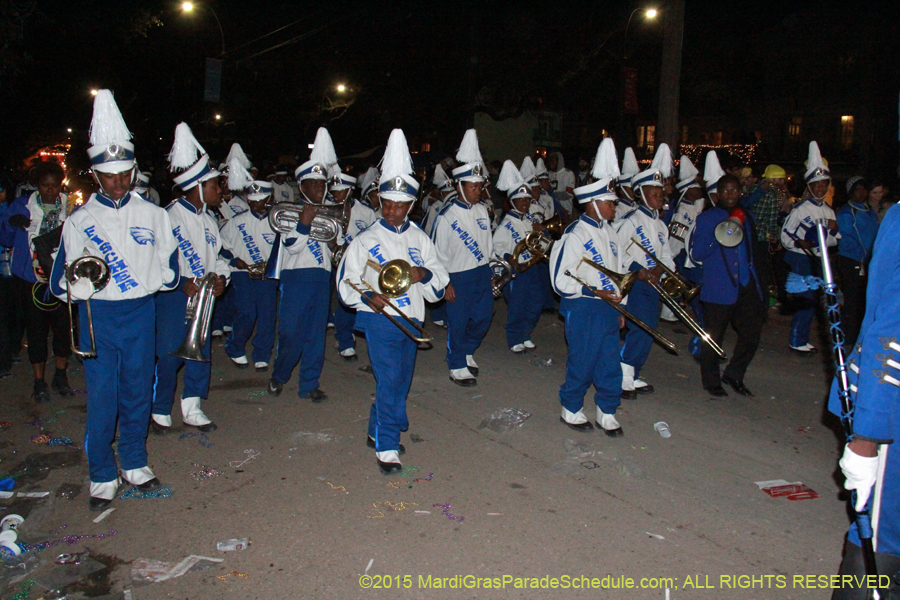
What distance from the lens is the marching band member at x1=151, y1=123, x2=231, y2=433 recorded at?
5.30 m

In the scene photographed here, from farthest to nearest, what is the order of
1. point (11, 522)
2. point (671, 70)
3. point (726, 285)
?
1. point (671, 70)
2. point (726, 285)
3. point (11, 522)

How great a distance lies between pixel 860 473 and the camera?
2.64m

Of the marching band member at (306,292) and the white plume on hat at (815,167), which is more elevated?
the white plume on hat at (815,167)

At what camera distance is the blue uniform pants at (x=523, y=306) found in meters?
8.59

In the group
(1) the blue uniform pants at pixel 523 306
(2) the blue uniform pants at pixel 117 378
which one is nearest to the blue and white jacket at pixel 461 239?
(1) the blue uniform pants at pixel 523 306

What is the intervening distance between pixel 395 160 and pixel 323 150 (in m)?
1.98

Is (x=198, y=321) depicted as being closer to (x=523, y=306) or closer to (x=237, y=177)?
(x=237, y=177)

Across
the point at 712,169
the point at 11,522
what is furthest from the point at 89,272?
the point at 712,169

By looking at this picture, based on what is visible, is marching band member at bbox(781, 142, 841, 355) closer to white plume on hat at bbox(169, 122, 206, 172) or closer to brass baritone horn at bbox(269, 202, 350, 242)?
brass baritone horn at bbox(269, 202, 350, 242)

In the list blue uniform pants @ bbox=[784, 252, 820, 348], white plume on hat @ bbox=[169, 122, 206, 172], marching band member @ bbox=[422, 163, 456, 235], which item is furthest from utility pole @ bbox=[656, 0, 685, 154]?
white plume on hat @ bbox=[169, 122, 206, 172]

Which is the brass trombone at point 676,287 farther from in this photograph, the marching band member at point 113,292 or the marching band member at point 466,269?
the marching band member at point 113,292

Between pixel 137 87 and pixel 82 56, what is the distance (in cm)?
492

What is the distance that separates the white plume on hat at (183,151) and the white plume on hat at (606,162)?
3517 millimetres

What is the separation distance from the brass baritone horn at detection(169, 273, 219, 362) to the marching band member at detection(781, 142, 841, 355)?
6933 millimetres
